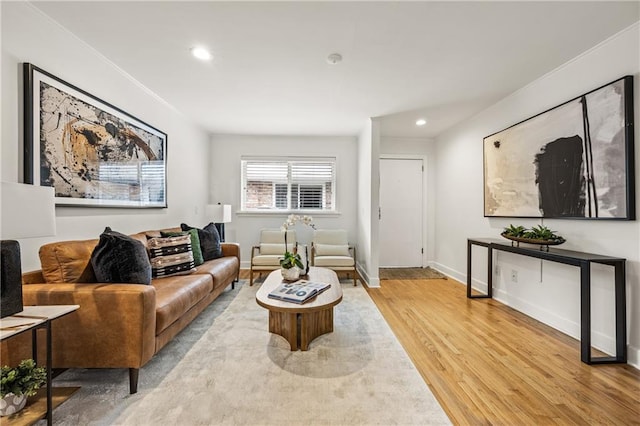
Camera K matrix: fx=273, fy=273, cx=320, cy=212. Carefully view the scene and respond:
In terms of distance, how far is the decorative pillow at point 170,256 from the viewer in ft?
8.66

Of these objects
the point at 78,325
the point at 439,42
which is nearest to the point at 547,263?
the point at 439,42

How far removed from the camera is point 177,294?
6.93 ft

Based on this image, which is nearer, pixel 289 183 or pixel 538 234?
pixel 538 234

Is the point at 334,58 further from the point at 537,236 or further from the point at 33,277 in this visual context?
the point at 33,277

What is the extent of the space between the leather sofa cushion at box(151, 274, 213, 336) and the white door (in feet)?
11.1

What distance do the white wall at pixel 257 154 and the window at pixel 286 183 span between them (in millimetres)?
126

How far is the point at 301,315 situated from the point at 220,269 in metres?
1.28

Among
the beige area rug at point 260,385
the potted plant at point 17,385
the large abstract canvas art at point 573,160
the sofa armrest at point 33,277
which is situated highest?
the large abstract canvas art at point 573,160

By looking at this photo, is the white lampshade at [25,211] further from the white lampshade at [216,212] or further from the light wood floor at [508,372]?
the white lampshade at [216,212]

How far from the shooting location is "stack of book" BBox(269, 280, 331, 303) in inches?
A: 82.7

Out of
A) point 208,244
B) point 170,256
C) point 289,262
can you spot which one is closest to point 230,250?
point 208,244

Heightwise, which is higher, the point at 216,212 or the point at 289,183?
the point at 289,183

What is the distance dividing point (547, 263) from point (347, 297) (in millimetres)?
2116

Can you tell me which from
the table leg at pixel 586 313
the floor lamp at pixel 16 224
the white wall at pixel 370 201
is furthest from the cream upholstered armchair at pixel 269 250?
the table leg at pixel 586 313
